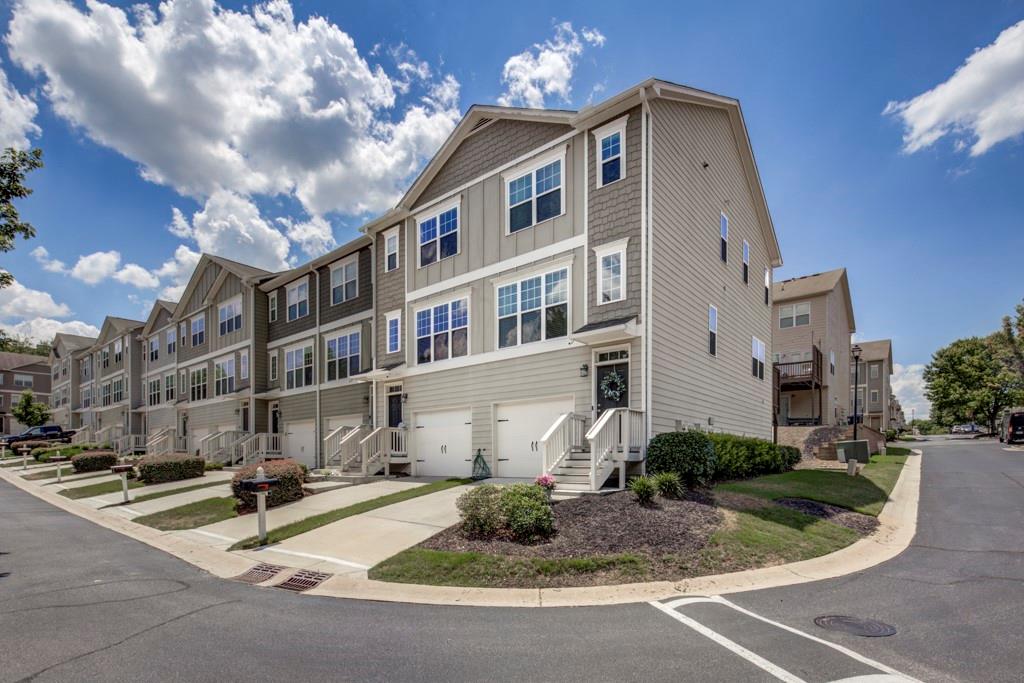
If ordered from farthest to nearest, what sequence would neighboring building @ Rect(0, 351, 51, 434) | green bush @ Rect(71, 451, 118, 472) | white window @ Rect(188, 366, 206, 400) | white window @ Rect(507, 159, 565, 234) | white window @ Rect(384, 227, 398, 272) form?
neighboring building @ Rect(0, 351, 51, 434) < white window @ Rect(188, 366, 206, 400) < green bush @ Rect(71, 451, 118, 472) < white window @ Rect(384, 227, 398, 272) < white window @ Rect(507, 159, 565, 234)

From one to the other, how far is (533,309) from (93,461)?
70.2ft

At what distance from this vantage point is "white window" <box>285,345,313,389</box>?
25.1 meters

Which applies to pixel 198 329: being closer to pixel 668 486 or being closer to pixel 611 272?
pixel 611 272

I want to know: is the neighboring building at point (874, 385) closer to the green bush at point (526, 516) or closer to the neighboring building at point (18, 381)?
the green bush at point (526, 516)

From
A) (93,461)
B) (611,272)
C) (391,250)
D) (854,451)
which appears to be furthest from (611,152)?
(93,461)

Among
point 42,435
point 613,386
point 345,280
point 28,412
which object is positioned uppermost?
point 345,280

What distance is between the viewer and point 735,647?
16.3ft

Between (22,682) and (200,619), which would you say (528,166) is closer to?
(200,619)

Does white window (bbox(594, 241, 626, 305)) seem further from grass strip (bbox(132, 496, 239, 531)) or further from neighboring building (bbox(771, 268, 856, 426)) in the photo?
neighboring building (bbox(771, 268, 856, 426))

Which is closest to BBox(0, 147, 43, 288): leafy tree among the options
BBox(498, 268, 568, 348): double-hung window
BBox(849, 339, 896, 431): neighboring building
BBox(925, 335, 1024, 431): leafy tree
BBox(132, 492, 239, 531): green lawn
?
BBox(132, 492, 239, 531): green lawn

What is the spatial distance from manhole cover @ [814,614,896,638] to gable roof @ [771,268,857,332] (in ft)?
97.7

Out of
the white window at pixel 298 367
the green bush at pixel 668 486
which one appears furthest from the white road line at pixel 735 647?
the white window at pixel 298 367

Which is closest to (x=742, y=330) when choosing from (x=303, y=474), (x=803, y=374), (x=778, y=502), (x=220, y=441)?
(x=778, y=502)

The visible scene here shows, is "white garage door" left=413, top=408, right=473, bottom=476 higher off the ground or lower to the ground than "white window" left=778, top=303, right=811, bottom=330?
lower
